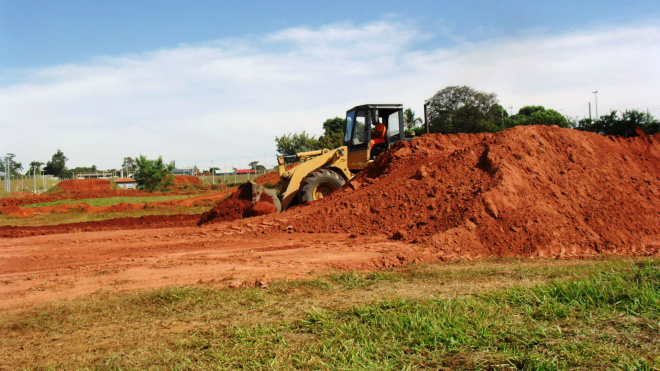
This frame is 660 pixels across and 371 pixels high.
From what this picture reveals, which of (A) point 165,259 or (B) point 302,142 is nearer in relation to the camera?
(A) point 165,259

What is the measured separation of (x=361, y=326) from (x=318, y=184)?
32.5 ft

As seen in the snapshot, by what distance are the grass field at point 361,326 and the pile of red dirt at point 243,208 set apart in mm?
7762

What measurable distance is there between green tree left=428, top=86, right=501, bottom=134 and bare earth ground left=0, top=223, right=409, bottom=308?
72.0 ft

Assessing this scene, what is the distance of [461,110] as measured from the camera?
116 ft

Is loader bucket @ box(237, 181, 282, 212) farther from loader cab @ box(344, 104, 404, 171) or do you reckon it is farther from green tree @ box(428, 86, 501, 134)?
green tree @ box(428, 86, 501, 134)

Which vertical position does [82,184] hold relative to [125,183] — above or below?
above

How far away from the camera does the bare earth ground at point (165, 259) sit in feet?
22.3

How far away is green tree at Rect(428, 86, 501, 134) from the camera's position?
1233 inches

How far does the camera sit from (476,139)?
14305 mm

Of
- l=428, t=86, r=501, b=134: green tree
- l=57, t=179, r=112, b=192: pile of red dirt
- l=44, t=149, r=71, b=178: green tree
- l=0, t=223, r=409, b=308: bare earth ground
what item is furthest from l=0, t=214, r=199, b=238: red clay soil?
l=44, t=149, r=71, b=178: green tree

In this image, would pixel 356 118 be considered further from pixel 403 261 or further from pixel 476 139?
pixel 403 261

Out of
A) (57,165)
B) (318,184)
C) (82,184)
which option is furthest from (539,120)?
(57,165)

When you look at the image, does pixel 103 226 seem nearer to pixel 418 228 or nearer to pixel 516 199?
pixel 418 228

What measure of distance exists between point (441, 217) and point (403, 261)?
2.30m
